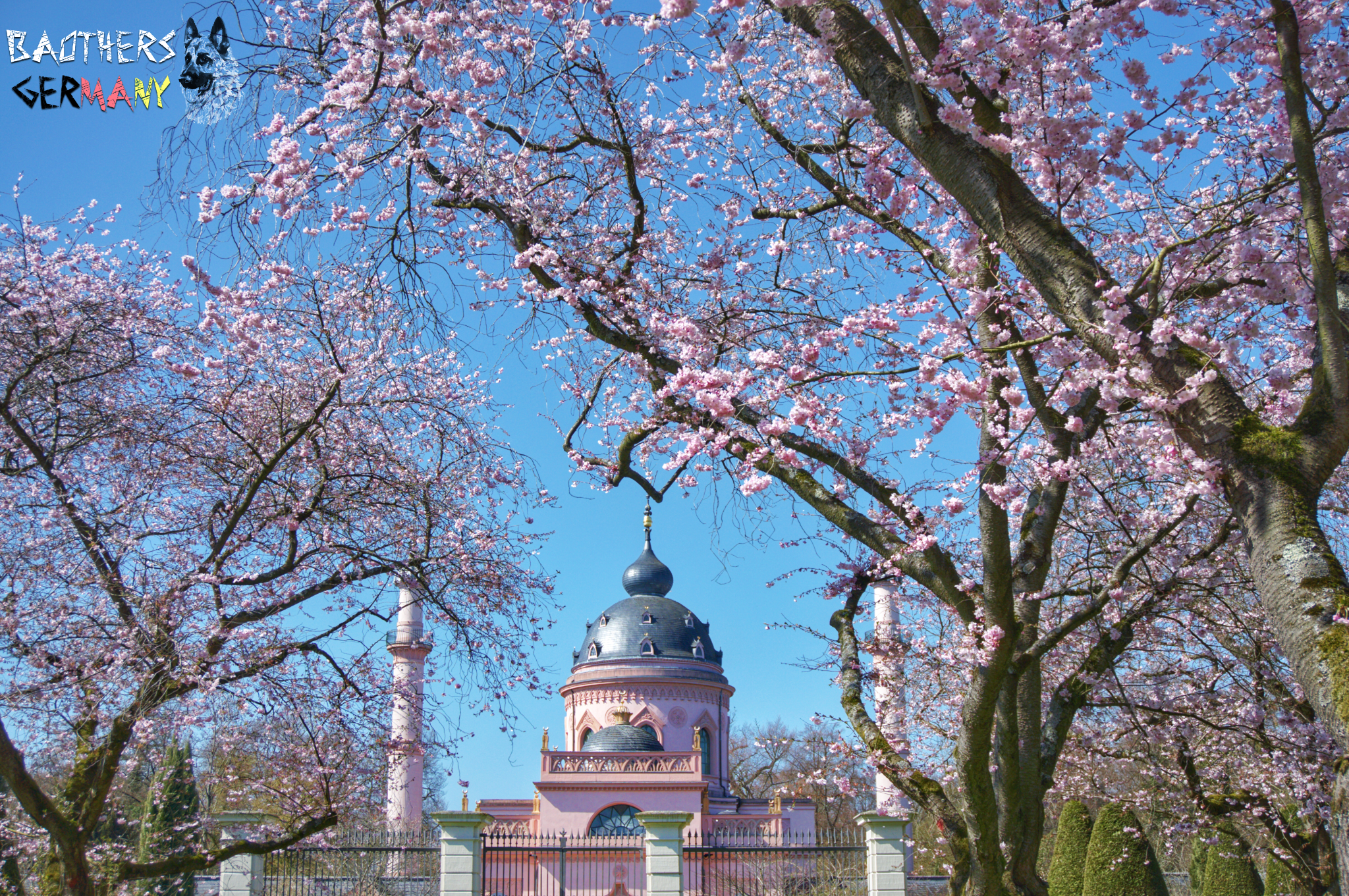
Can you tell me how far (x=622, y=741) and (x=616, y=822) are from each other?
3.16 m

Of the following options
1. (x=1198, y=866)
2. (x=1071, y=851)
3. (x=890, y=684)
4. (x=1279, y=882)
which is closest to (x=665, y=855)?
(x=890, y=684)

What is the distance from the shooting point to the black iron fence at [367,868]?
46.2 ft

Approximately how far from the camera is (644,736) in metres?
34.6

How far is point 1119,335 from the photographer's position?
3959 millimetres

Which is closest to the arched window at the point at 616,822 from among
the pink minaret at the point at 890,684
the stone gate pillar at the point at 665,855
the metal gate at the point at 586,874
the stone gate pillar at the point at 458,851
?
the metal gate at the point at 586,874

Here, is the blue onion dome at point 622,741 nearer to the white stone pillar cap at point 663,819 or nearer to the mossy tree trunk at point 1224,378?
the white stone pillar cap at point 663,819

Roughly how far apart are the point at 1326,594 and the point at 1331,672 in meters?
0.26

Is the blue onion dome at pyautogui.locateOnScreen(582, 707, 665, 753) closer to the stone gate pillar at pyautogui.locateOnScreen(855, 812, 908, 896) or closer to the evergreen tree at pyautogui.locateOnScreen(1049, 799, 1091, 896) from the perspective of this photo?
the evergreen tree at pyautogui.locateOnScreen(1049, 799, 1091, 896)

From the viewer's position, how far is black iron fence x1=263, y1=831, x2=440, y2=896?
14.1m

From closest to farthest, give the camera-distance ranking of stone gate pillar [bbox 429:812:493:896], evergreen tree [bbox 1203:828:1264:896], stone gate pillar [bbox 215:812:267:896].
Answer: stone gate pillar [bbox 215:812:267:896], stone gate pillar [bbox 429:812:493:896], evergreen tree [bbox 1203:828:1264:896]

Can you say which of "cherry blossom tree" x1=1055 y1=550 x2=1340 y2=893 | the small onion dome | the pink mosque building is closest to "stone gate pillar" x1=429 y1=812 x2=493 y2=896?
"cherry blossom tree" x1=1055 y1=550 x2=1340 y2=893

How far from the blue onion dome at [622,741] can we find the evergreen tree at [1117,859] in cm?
1825

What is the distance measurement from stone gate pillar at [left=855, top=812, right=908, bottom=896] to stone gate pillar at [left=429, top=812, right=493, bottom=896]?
5.05 metres

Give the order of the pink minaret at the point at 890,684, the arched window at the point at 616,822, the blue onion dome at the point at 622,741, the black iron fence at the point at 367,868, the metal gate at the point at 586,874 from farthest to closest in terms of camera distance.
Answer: the blue onion dome at the point at 622,741 → the arched window at the point at 616,822 → the metal gate at the point at 586,874 → the black iron fence at the point at 367,868 → the pink minaret at the point at 890,684
